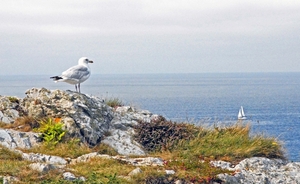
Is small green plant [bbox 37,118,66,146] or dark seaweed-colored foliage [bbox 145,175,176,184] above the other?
small green plant [bbox 37,118,66,146]

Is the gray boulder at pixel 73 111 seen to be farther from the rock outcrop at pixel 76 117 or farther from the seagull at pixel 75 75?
the seagull at pixel 75 75

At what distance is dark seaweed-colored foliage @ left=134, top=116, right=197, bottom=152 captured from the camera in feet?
48.7

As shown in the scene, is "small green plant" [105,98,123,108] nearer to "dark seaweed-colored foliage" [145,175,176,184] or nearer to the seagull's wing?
the seagull's wing

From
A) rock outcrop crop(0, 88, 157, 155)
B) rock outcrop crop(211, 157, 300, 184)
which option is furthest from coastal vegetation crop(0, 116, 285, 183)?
rock outcrop crop(211, 157, 300, 184)

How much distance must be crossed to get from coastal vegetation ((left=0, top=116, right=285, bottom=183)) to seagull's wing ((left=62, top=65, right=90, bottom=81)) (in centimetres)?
173

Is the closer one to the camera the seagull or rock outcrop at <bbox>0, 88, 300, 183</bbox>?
rock outcrop at <bbox>0, 88, 300, 183</bbox>

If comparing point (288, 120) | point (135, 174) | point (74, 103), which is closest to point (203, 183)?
point (135, 174)

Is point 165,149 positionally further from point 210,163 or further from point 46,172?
point 46,172

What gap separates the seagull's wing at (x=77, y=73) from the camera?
611 inches

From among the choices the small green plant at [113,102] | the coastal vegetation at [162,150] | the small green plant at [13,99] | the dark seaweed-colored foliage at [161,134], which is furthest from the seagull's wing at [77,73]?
the small green plant at [113,102]

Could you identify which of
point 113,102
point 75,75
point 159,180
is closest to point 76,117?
point 75,75

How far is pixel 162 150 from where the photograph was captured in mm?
14438

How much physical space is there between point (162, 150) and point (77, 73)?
13.4 feet

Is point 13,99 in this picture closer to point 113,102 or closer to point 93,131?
point 93,131
